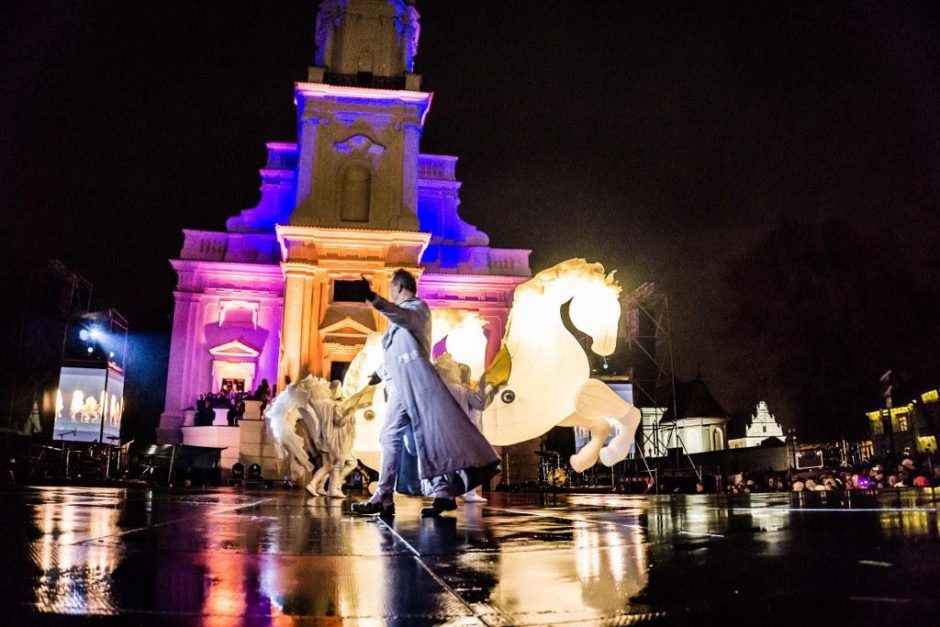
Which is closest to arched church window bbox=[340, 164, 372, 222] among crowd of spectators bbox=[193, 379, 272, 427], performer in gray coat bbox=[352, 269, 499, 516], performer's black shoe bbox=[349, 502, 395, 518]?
crowd of spectators bbox=[193, 379, 272, 427]

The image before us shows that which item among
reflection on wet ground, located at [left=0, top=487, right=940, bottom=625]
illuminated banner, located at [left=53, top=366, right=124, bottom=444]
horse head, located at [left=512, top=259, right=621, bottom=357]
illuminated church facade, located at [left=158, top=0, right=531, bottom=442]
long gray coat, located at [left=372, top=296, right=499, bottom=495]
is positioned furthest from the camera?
illuminated church facade, located at [left=158, top=0, right=531, bottom=442]

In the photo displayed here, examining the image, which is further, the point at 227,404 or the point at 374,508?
the point at 227,404

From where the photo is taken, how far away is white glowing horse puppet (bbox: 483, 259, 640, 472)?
7910 mm

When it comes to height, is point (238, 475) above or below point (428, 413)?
below

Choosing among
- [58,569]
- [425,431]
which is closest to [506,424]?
[425,431]

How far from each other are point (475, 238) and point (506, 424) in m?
22.2

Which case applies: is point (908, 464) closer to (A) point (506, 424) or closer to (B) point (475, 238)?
(A) point (506, 424)

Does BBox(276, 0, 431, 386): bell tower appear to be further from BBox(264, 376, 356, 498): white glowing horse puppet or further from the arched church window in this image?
BBox(264, 376, 356, 498): white glowing horse puppet

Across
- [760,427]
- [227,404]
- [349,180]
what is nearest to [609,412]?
[227,404]

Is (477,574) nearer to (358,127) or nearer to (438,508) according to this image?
(438,508)

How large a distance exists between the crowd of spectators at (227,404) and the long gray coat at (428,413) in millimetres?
17515

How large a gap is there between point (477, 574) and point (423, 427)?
2.65 metres

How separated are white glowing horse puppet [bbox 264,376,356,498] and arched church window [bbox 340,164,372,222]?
18.9 meters

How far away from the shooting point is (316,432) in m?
8.98
